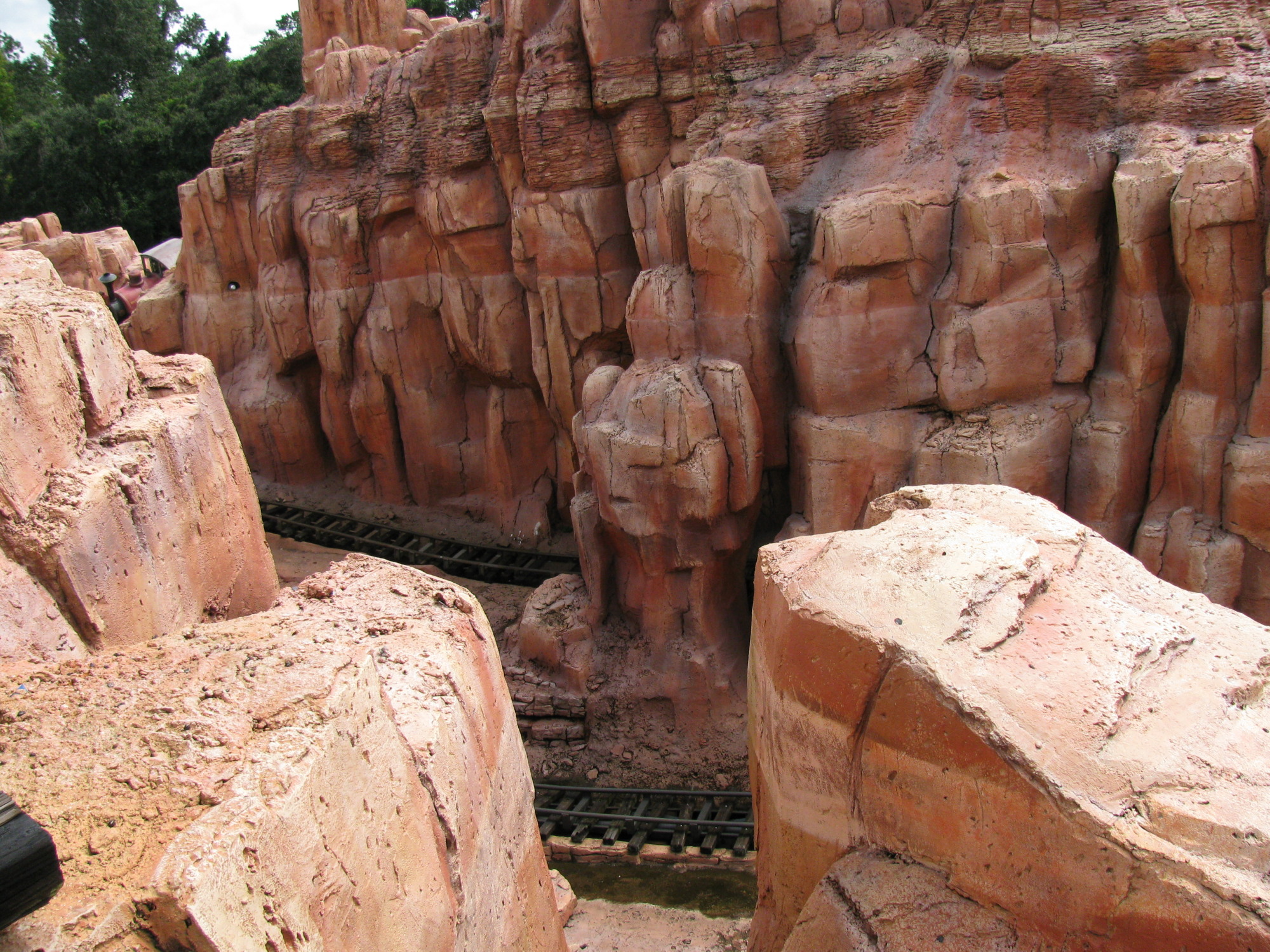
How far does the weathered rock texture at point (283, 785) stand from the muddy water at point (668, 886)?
3.97m

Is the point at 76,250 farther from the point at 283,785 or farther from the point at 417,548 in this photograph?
the point at 283,785

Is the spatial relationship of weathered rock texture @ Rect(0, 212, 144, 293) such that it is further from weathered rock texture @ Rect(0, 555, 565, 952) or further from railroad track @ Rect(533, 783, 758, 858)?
weathered rock texture @ Rect(0, 555, 565, 952)

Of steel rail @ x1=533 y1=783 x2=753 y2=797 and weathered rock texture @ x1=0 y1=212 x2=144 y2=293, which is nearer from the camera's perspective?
steel rail @ x1=533 y1=783 x2=753 y2=797

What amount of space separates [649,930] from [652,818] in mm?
1599

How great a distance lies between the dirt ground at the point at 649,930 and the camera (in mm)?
6602

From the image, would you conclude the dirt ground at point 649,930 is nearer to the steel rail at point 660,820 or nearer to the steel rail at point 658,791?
the steel rail at point 660,820

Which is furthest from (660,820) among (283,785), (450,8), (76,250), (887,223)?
(450,8)

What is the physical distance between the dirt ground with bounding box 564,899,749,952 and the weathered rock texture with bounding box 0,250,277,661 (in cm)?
341

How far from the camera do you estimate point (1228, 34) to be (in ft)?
25.1

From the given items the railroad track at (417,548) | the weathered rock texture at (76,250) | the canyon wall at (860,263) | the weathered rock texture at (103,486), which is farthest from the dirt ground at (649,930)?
the weathered rock texture at (76,250)

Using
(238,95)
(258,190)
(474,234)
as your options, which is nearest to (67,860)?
(474,234)

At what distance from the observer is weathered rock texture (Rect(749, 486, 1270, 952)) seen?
2824 mm

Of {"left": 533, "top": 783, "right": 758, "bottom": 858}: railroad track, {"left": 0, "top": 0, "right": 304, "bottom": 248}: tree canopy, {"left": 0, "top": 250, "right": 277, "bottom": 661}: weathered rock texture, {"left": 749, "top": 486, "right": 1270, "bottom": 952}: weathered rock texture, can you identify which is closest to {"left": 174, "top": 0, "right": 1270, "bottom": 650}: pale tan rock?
{"left": 533, "top": 783, "right": 758, "bottom": 858}: railroad track

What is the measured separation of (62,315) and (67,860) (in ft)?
8.63
